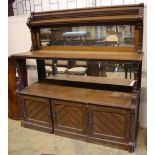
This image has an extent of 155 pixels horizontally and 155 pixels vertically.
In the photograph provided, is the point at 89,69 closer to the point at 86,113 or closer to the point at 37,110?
the point at 86,113

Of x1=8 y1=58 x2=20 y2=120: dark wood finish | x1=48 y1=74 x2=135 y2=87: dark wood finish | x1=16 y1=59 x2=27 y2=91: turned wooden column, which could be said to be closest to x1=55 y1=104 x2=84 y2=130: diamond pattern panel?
x1=48 y1=74 x2=135 y2=87: dark wood finish

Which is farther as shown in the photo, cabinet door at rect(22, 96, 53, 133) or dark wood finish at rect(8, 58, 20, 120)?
Result: dark wood finish at rect(8, 58, 20, 120)

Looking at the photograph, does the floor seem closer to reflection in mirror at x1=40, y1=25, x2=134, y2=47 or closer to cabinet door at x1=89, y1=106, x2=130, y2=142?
cabinet door at x1=89, y1=106, x2=130, y2=142

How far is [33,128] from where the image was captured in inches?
102

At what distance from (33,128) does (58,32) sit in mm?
1323

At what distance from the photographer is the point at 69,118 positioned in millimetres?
2311

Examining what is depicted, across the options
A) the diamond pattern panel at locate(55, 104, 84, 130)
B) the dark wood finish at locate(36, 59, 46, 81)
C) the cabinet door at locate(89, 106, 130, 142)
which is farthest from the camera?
the dark wood finish at locate(36, 59, 46, 81)

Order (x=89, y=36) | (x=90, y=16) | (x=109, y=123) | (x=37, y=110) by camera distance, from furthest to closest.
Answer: (x=37, y=110), (x=89, y=36), (x=90, y=16), (x=109, y=123)

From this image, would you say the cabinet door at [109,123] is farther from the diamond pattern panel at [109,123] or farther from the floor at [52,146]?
the floor at [52,146]

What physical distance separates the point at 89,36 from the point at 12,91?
4.39ft

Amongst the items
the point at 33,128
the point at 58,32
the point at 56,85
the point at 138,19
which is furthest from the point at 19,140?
the point at 138,19

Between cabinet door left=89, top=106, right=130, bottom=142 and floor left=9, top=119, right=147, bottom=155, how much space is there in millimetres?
149

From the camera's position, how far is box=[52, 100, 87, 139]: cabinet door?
7.25 ft

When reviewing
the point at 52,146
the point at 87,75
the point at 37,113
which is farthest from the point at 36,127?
the point at 87,75
